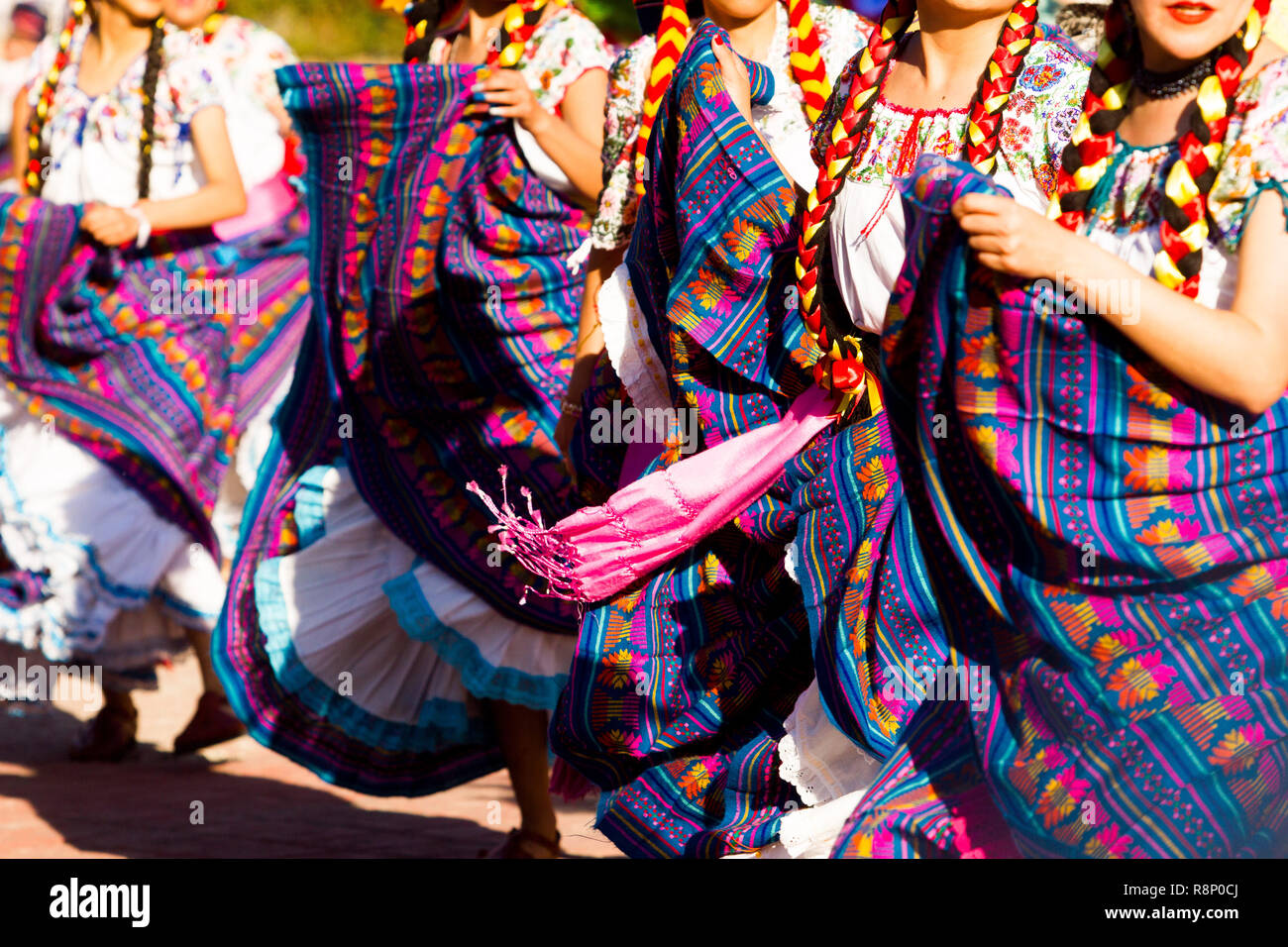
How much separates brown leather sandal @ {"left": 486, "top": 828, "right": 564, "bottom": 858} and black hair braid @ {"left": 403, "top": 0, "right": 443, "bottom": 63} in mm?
2170

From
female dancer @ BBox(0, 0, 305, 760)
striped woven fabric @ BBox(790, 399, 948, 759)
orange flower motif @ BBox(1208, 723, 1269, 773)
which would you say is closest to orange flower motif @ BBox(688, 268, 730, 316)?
striped woven fabric @ BBox(790, 399, 948, 759)

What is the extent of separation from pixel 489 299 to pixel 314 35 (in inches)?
536

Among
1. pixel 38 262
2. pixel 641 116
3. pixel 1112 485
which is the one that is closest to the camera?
pixel 1112 485

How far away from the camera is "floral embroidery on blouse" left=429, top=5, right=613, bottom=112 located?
4367mm

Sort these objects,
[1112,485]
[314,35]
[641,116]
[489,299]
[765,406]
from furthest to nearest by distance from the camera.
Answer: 1. [314,35]
2. [489,299]
3. [641,116]
4. [765,406]
5. [1112,485]

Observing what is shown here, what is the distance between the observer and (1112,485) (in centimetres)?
241

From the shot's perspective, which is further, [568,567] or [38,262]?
[38,262]

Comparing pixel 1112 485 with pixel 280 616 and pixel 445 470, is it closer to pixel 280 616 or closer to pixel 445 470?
pixel 445 470

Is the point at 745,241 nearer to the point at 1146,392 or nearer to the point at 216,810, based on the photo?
the point at 1146,392

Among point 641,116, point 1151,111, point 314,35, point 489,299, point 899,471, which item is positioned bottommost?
point 314,35

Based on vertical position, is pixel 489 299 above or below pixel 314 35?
above

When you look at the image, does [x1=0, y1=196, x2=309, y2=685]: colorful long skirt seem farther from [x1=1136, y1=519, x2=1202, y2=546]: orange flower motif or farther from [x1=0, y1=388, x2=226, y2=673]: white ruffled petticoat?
[x1=1136, y1=519, x2=1202, y2=546]: orange flower motif

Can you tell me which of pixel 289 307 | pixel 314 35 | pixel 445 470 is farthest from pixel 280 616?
pixel 314 35

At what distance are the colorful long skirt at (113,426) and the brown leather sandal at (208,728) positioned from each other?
0.32m
